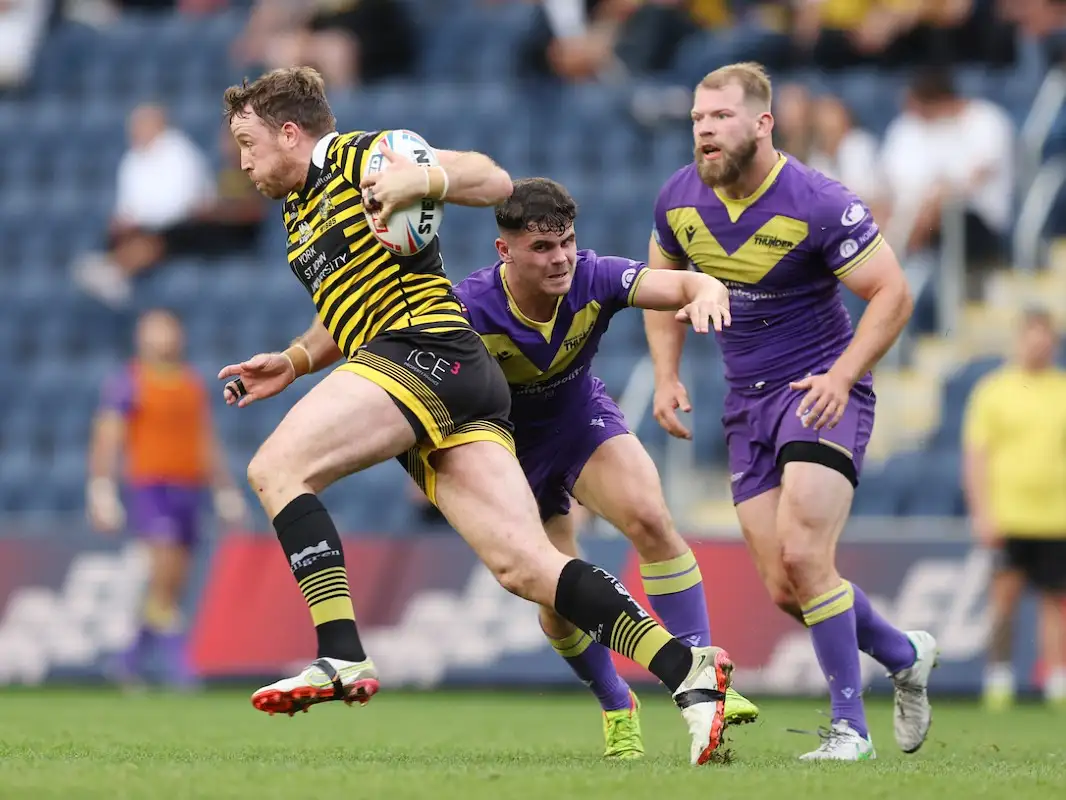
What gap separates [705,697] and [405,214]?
1840mm

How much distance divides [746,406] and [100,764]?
9.49 feet

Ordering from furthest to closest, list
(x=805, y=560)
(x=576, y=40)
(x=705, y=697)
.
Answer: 1. (x=576, y=40)
2. (x=805, y=560)
3. (x=705, y=697)

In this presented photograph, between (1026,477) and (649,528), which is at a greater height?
(1026,477)

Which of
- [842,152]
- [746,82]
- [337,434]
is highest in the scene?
[842,152]

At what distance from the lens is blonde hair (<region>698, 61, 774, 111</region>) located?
6.95 m

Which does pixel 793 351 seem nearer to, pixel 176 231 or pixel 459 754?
pixel 459 754

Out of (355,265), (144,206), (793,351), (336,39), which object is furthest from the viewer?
(336,39)

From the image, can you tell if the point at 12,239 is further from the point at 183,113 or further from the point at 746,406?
the point at 746,406

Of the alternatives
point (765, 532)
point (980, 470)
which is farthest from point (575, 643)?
point (980, 470)

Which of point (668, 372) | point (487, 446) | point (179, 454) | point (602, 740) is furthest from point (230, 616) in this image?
point (487, 446)

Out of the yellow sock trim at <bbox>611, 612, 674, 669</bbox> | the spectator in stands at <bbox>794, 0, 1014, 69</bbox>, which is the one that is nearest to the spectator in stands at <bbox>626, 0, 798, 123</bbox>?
the spectator in stands at <bbox>794, 0, 1014, 69</bbox>

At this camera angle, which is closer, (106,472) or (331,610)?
(331,610)

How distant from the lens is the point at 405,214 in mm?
6000

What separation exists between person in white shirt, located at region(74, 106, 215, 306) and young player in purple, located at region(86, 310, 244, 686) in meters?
3.34
